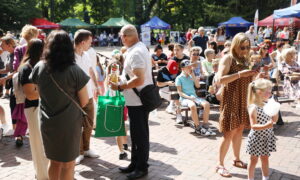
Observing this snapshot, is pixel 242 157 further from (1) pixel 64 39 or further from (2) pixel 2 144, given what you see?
(2) pixel 2 144

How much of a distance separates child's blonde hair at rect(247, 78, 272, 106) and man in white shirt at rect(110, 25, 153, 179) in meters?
1.21

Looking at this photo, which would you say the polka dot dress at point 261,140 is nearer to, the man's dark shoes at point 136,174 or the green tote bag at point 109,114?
the man's dark shoes at point 136,174

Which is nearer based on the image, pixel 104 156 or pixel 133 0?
pixel 104 156

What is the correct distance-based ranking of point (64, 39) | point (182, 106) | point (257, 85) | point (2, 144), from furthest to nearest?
point (182, 106), point (2, 144), point (257, 85), point (64, 39)

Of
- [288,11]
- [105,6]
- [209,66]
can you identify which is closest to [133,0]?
[105,6]

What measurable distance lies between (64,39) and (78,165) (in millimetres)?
2434

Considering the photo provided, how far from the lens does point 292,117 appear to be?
23.9 feet

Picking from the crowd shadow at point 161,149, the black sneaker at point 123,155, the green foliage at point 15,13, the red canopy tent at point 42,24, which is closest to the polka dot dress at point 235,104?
the crowd shadow at point 161,149

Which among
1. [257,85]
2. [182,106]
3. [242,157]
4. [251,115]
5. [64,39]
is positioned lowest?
[242,157]

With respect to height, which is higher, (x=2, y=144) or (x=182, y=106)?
(x=182, y=106)

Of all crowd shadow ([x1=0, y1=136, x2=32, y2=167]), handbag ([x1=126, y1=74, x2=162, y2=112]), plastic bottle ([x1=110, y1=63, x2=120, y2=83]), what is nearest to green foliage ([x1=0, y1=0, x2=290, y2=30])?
crowd shadow ([x1=0, y1=136, x2=32, y2=167])

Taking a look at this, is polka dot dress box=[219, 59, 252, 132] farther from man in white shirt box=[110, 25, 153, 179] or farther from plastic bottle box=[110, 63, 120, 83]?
plastic bottle box=[110, 63, 120, 83]

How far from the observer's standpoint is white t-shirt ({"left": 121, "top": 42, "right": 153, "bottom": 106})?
12.3 feet

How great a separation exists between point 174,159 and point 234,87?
60.5 inches
